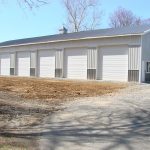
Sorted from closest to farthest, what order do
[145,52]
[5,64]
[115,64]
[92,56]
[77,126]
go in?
[77,126]
[145,52]
[115,64]
[92,56]
[5,64]

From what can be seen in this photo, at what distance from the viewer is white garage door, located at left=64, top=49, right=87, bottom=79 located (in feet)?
118

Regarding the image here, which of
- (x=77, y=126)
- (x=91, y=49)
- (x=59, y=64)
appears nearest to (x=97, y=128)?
(x=77, y=126)

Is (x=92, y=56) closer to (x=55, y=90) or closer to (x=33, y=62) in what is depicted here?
(x=33, y=62)

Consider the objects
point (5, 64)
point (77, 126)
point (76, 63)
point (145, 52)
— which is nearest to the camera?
point (77, 126)

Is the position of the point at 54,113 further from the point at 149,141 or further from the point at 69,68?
the point at 69,68

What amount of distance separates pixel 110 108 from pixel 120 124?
127 inches

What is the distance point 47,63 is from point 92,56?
24.9 ft

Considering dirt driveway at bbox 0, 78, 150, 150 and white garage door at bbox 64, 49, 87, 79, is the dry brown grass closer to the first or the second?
dirt driveway at bbox 0, 78, 150, 150

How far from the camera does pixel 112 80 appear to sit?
33000 mm

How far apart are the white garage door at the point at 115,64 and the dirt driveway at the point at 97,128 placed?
1753cm

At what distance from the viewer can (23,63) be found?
1789 inches

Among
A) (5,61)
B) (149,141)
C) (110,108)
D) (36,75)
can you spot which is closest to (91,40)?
(36,75)

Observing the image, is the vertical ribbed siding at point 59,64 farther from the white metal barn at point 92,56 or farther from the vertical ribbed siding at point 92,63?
the vertical ribbed siding at point 92,63

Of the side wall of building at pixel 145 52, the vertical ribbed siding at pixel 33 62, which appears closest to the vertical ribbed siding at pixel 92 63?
the side wall of building at pixel 145 52
